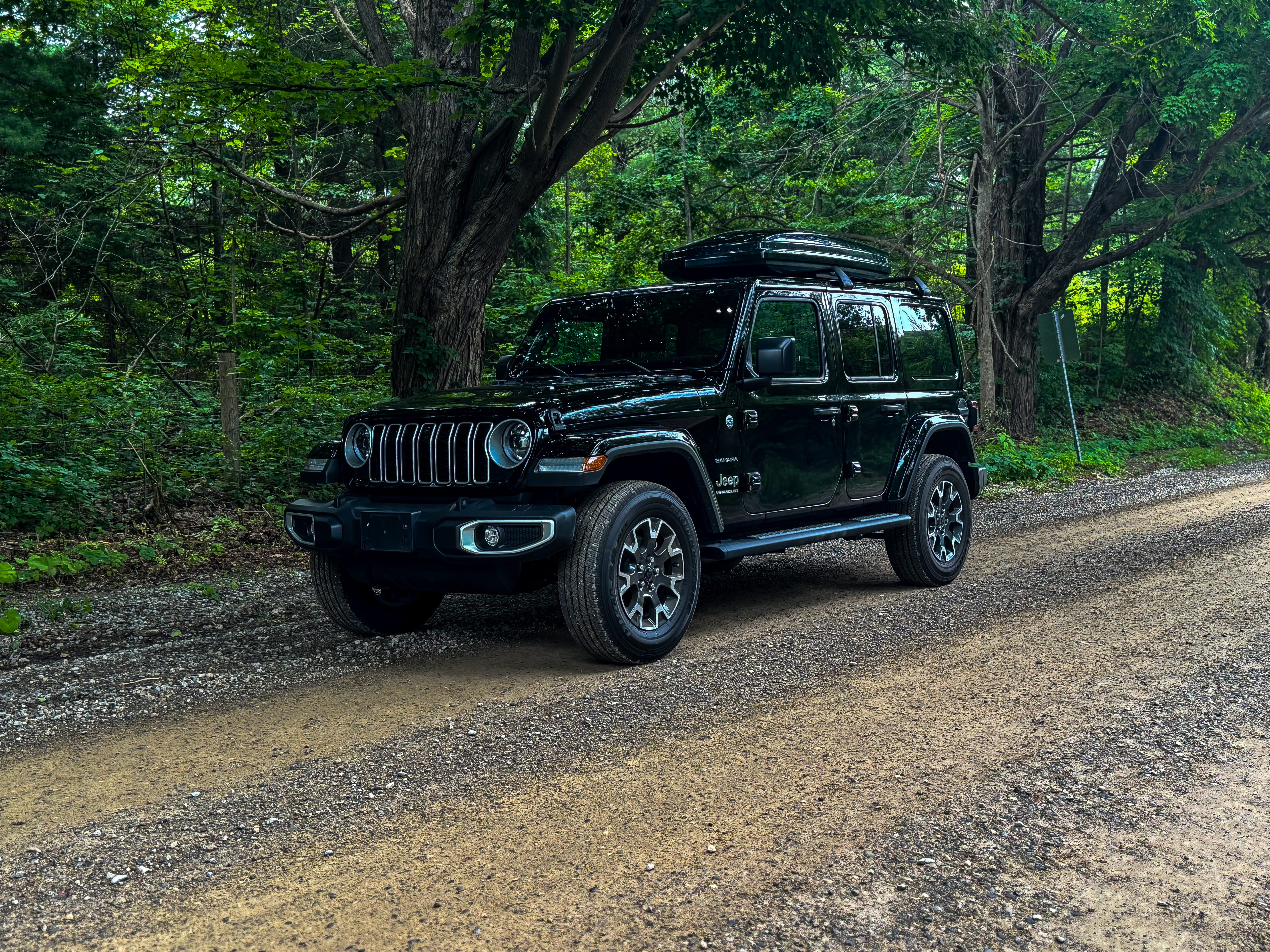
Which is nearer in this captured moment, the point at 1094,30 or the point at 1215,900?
the point at 1215,900

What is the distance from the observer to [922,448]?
25.6 feet

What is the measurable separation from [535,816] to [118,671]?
3270 millimetres

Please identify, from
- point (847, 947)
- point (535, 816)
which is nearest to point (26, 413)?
point (535, 816)

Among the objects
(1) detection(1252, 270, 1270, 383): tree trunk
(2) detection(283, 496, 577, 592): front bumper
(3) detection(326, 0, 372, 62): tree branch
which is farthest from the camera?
(1) detection(1252, 270, 1270, 383): tree trunk

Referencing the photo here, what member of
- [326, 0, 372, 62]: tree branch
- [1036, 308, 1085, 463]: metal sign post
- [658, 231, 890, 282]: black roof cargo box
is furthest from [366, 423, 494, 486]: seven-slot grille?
[1036, 308, 1085, 463]: metal sign post

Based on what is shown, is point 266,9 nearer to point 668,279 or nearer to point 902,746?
point 668,279

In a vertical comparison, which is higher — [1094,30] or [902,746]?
[1094,30]

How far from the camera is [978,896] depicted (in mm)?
2982

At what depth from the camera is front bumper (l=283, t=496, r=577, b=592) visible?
5156 mm

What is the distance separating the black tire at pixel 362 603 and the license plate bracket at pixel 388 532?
513 mm

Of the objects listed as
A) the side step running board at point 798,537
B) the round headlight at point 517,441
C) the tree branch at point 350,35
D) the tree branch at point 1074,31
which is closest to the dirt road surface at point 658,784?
the side step running board at point 798,537

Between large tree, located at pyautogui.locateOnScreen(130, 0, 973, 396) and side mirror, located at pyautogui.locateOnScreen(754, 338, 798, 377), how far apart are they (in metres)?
3.83

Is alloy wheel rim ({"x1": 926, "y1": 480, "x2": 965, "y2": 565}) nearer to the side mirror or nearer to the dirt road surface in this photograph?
the dirt road surface

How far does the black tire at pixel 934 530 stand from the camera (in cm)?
769
